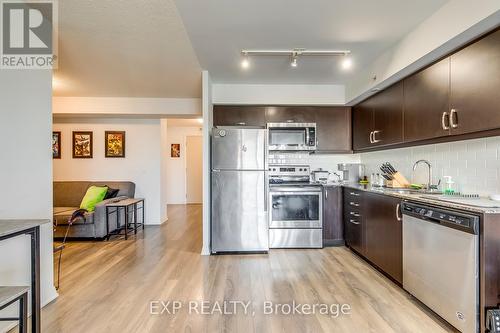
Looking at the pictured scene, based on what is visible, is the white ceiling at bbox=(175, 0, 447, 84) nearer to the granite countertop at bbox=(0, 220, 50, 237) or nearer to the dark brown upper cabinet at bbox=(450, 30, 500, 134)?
the dark brown upper cabinet at bbox=(450, 30, 500, 134)

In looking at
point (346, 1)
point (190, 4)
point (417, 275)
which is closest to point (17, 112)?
point (190, 4)

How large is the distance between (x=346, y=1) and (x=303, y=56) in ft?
3.52

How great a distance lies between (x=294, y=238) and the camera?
3828 millimetres

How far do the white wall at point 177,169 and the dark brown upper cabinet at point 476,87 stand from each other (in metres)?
6.89

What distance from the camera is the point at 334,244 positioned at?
3963 mm

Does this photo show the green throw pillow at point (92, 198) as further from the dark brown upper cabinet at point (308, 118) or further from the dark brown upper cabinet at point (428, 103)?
the dark brown upper cabinet at point (428, 103)

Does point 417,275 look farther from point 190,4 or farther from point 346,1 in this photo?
point 190,4

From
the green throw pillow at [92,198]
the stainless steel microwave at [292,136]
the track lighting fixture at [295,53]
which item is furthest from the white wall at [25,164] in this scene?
the stainless steel microwave at [292,136]

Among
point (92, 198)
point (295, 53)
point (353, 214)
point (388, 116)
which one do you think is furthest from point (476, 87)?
point (92, 198)

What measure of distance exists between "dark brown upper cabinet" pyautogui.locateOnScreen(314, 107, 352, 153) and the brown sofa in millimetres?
3753

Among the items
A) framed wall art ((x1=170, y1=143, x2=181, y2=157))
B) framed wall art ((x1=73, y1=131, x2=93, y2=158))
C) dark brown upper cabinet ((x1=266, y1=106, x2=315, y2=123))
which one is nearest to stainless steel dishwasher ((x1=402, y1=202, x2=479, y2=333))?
dark brown upper cabinet ((x1=266, y1=106, x2=315, y2=123))

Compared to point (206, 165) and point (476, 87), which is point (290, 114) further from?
point (476, 87)

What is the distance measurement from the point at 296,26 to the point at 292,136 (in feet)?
6.38

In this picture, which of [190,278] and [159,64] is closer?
[190,278]
